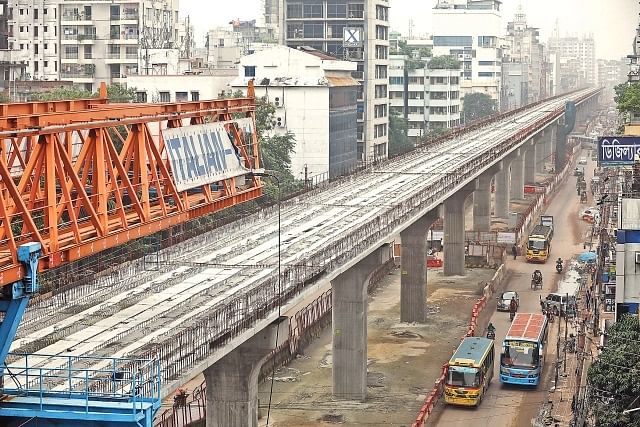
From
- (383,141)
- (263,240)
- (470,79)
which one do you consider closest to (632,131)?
(263,240)

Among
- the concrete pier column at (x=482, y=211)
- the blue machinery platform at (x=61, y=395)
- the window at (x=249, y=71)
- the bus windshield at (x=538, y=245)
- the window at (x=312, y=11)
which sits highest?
the window at (x=312, y=11)

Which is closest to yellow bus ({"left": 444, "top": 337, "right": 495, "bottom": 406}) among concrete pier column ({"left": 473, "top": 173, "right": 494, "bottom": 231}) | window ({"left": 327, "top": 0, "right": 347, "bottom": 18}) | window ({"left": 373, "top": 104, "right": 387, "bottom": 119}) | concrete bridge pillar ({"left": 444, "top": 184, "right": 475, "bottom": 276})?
concrete bridge pillar ({"left": 444, "top": 184, "right": 475, "bottom": 276})

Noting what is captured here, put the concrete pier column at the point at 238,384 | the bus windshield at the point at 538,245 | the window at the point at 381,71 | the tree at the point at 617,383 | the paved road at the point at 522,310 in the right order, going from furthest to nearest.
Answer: the window at the point at 381,71, the bus windshield at the point at 538,245, the paved road at the point at 522,310, the tree at the point at 617,383, the concrete pier column at the point at 238,384

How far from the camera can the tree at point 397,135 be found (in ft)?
424

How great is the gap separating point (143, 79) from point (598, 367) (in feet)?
196

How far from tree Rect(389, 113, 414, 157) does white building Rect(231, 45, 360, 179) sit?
105 feet

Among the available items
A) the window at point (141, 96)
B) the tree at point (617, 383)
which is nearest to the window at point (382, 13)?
the window at point (141, 96)

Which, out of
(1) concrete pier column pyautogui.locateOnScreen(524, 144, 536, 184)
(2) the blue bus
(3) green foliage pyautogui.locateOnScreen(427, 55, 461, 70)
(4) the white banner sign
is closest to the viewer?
(2) the blue bus

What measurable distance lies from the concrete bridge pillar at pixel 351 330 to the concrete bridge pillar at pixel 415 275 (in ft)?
48.7

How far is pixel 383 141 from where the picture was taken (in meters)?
115

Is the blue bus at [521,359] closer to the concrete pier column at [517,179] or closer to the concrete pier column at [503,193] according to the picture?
the concrete pier column at [503,193]

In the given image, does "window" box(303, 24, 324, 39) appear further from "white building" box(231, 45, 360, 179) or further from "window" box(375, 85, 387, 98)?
"white building" box(231, 45, 360, 179)

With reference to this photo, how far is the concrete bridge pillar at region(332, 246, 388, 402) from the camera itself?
166 ft

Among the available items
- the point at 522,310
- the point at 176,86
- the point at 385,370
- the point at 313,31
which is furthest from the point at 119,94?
the point at 313,31
